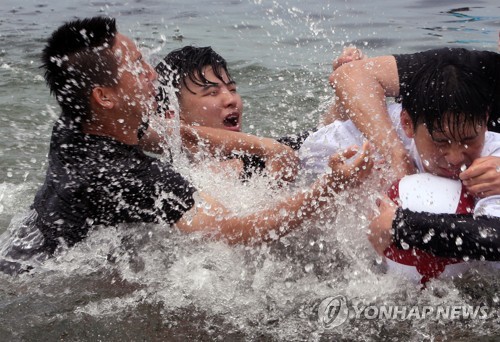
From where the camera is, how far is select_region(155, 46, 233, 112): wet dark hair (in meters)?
4.60

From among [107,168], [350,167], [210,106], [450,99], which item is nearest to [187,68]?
[210,106]

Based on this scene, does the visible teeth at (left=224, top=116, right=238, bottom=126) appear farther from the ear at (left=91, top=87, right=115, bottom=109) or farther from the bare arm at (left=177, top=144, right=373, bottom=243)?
the ear at (left=91, top=87, right=115, bottom=109)

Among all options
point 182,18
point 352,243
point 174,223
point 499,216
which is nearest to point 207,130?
point 174,223

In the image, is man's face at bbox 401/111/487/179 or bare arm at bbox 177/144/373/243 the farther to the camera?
bare arm at bbox 177/144/373/243

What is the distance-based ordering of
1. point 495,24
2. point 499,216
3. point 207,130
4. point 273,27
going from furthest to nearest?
point 273,27, point 495,24, point 207,130, point 499,216

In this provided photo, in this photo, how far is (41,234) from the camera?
Result: 12.5 ft

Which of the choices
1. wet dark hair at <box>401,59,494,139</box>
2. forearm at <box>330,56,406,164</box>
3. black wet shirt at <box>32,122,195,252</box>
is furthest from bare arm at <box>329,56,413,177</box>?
black wet shirt at <box>32,122,195,252</box>

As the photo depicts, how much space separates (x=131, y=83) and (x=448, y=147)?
1.50 m

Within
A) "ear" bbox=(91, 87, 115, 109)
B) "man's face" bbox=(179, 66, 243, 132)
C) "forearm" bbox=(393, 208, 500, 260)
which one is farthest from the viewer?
"man's face" bbox=(179, 66, 243, 132)

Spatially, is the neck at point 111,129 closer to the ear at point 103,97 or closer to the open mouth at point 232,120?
the ear at point 103,97

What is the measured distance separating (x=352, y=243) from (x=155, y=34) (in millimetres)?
6602

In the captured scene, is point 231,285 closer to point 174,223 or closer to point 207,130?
point 174,223

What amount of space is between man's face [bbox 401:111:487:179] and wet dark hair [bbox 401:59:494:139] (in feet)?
0.06

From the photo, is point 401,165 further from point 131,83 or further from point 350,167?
point 131,83
